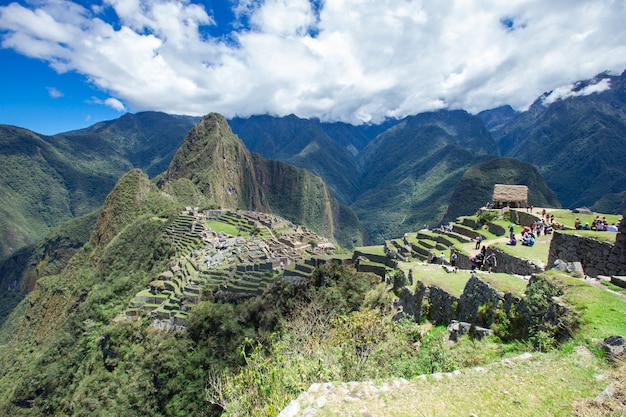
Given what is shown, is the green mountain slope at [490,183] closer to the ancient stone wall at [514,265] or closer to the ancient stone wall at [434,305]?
the ancient stone wall at [514,265]

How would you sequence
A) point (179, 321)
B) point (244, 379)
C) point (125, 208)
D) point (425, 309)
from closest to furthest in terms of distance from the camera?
point (244, 379)
point (425, 309)
point (179, 321)
point (125, 208)

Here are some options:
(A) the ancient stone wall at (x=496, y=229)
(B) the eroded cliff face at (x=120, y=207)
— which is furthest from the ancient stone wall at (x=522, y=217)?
(B) the eroded cliff face at (x=120, y=207)

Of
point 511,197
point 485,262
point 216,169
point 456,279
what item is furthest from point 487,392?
point 216,169

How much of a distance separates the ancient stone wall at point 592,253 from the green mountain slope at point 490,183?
427 ft

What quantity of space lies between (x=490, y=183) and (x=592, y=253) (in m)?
158

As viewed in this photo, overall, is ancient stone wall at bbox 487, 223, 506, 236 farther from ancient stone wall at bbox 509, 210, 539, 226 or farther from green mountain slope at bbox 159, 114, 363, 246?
green mountain slope at bbox 159, 114, 363, 246

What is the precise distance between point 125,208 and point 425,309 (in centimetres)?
9978

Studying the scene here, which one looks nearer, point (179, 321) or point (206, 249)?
point (179, 321)

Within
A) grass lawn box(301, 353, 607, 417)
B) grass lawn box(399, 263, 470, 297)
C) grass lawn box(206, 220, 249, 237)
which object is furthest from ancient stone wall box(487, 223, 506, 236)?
grass lawn box(206, 220, 249, 237)

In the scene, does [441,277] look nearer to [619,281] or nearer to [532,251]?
[619,281]

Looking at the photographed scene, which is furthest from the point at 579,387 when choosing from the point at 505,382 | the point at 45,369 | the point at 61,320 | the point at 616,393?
the point at 61,320

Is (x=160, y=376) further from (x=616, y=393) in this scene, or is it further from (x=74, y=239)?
(x=74, y=239)

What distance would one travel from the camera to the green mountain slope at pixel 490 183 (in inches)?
5477

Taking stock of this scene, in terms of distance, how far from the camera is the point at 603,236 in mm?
12625
